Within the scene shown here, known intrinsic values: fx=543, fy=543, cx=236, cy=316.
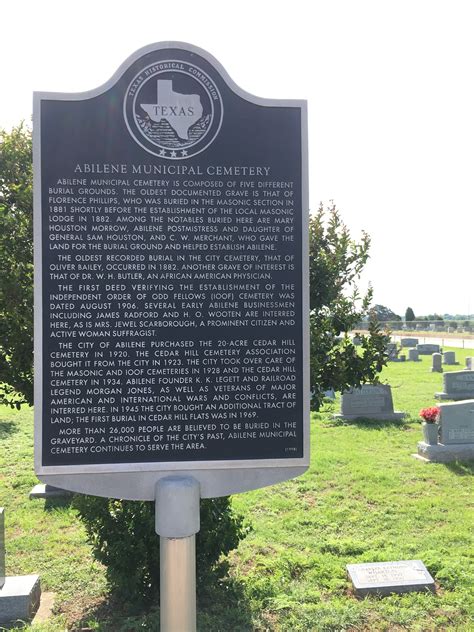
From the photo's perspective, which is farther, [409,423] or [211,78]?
[409,423]

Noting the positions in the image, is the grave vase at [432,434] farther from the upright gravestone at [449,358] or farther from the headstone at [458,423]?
the upright gravestone at [449,358]

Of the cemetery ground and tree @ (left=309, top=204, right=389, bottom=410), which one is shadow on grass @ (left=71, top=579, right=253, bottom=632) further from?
tree @ (left=309, top=204, right=389, bottom=410)

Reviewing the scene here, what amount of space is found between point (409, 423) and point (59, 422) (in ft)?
34.1

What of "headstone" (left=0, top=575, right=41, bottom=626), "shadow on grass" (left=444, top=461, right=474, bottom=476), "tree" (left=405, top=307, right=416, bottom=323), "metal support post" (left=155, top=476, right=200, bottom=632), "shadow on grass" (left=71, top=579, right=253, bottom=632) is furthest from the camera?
"tree" (left=405, top=307, right=416, bottom=323)

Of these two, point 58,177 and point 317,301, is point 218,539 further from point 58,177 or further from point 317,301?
point 58,177

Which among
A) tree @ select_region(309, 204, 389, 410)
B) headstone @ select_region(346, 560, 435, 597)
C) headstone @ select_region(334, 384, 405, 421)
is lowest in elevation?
headstone @ select_region(346, 560, 435, 597)

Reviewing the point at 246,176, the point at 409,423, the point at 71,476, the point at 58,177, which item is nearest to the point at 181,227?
the point at 246,176

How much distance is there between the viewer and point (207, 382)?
3.06 metres

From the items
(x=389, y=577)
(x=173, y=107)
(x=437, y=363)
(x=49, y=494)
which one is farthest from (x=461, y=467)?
(x=437, y=363)

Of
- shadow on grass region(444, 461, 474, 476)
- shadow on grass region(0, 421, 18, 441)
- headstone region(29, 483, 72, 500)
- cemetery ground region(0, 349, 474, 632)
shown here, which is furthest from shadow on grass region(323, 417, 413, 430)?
shadow on grass region(0, 421, 18, 441)

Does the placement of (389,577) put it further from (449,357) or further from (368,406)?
(449,357)

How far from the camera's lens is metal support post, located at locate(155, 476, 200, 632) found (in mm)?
2943

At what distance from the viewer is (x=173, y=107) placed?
3006 millimetres

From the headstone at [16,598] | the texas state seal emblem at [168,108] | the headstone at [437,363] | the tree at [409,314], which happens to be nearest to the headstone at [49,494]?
the headstone at [16,598]
